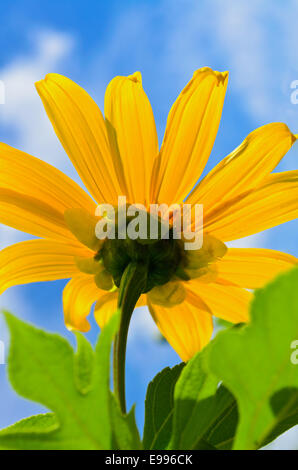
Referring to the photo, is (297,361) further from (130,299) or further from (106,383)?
(130,299)

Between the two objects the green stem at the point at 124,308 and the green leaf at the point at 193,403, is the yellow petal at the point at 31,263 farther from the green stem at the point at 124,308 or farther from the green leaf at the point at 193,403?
the green leaf at the point at 193,403

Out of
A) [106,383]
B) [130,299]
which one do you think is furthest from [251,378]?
[130,299]

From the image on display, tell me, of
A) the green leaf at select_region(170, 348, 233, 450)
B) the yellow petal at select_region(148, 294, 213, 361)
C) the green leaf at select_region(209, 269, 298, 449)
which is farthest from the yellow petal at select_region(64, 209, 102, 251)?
the green leaf at select_region(209, 269, 298, 449)

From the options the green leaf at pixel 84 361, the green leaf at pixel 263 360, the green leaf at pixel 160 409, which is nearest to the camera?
the green leaf at pixel 263 360

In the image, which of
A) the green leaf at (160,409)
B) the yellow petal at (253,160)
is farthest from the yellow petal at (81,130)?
the green leaf at (160,409)

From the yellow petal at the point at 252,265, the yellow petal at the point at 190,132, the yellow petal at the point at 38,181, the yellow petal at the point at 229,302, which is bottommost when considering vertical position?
the yellow petal at the point at 229,302
